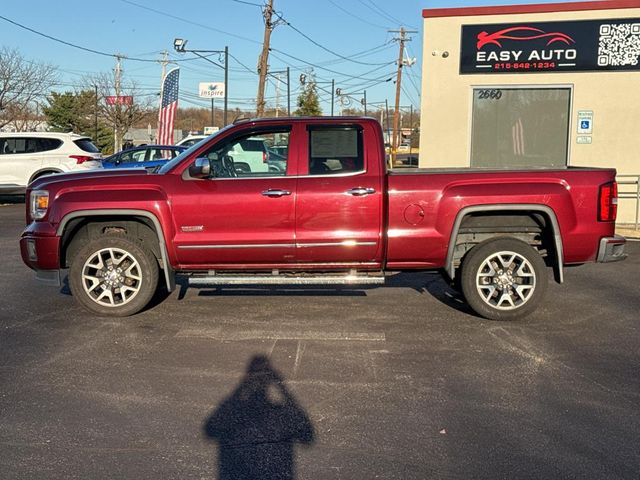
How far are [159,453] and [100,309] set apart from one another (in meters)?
3.07

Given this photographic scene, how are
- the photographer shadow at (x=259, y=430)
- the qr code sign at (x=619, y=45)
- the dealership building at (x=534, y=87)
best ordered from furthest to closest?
the dealership building at (x=534, y=87) → the qr code sign at (x=619, y=45) → the photographer shadow at (x=259, y=430)

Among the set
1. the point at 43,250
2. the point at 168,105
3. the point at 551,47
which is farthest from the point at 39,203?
the point at 168,105

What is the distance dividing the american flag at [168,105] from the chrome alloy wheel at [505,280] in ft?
85.8

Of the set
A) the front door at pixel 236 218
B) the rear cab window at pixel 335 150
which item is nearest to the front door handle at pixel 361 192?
the rear cab window at pixel 335 150

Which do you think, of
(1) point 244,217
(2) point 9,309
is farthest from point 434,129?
(2) point 9,309

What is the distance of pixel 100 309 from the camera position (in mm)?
6352

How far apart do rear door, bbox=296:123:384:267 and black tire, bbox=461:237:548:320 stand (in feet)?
3.12

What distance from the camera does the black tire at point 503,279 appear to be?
246 inches

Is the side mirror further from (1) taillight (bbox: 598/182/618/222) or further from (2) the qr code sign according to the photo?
(2) the qr code sign

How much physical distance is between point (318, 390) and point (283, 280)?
1.89 meters

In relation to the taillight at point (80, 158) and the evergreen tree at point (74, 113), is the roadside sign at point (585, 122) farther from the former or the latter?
the evergreen tree at point (74, 113)

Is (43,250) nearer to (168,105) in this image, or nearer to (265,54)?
(265,54)

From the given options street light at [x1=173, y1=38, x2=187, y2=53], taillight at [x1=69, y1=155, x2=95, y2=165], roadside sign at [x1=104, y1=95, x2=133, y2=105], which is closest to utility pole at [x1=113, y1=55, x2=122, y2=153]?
roadside sign at [x1=104, y1=95, x2=133, y2=105]

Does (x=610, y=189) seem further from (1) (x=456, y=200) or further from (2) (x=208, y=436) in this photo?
(2) (x=208, y=436)
